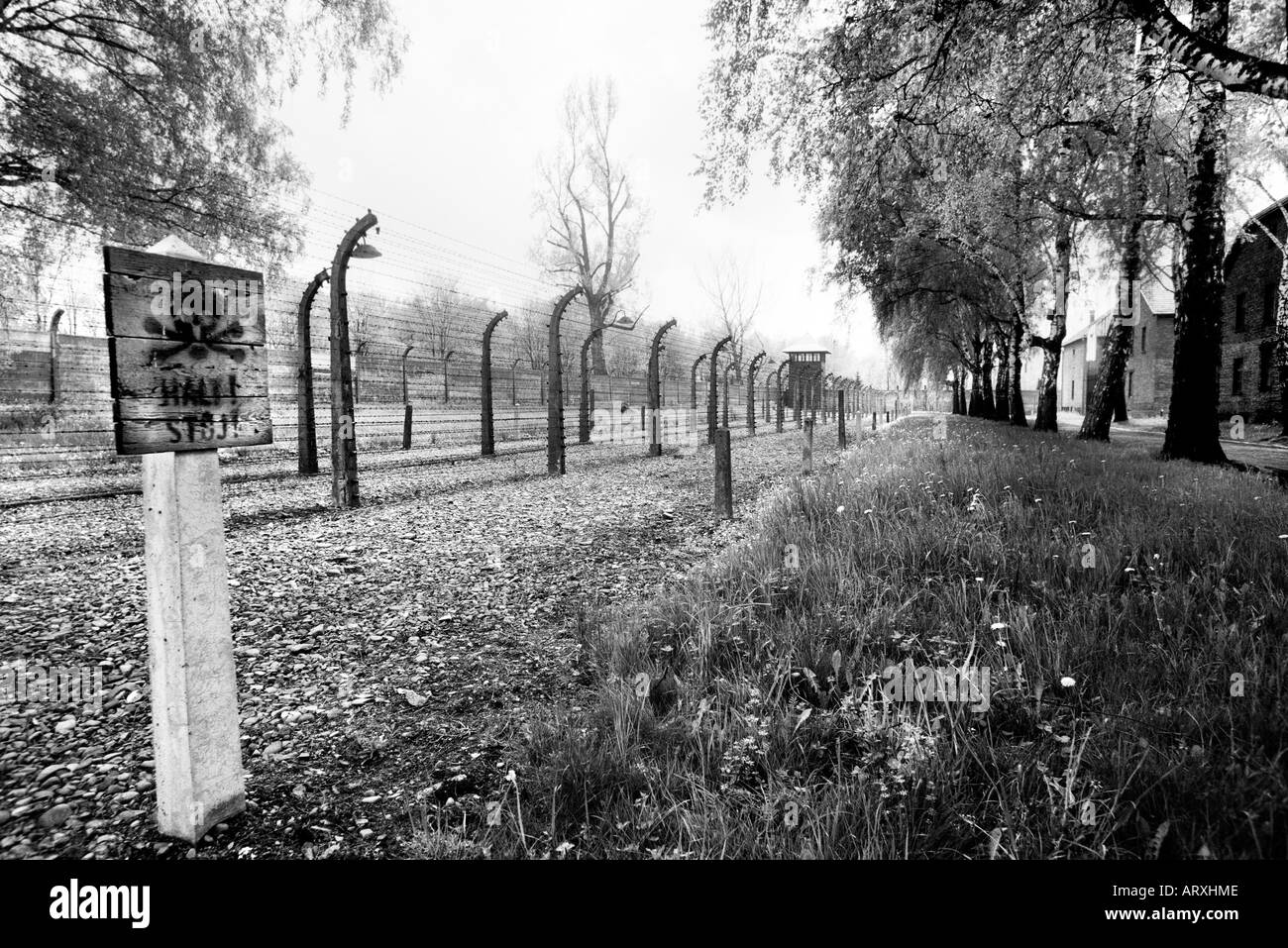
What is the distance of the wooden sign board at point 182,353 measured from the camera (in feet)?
5.24

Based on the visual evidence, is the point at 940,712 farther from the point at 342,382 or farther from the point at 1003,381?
the point at 1003,381

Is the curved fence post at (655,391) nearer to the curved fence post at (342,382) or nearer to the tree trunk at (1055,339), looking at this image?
the curved fence post at (342,382)

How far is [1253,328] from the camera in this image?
26469 millimetres

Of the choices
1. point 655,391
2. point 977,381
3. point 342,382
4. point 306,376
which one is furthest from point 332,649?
point 977,381

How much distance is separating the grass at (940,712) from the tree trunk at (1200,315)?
285 inches

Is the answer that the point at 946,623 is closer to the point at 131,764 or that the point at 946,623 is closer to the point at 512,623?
the point at 512,623

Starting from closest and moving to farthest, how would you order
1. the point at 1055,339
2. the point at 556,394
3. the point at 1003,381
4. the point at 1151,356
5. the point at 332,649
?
the point at 332,649 → the point at 556,394 → the point at 1055,339 → the point at 1003,381 → the point at 1151,356

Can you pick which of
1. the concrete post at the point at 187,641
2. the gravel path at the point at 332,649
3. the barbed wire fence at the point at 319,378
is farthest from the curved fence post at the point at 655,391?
the concrete post at the point at 187,641

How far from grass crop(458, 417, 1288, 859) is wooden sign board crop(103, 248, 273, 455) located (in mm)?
1560

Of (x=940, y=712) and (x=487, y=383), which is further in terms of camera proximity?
(x=487, y=383)

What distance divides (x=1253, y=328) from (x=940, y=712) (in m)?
38.3

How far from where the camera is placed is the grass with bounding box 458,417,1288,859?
5.21ft

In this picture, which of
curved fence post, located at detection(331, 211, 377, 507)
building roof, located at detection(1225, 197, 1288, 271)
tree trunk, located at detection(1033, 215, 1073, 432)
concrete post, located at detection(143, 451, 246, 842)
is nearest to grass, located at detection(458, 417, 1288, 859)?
concrete post, located at detection(143, 451, 246, 842)
